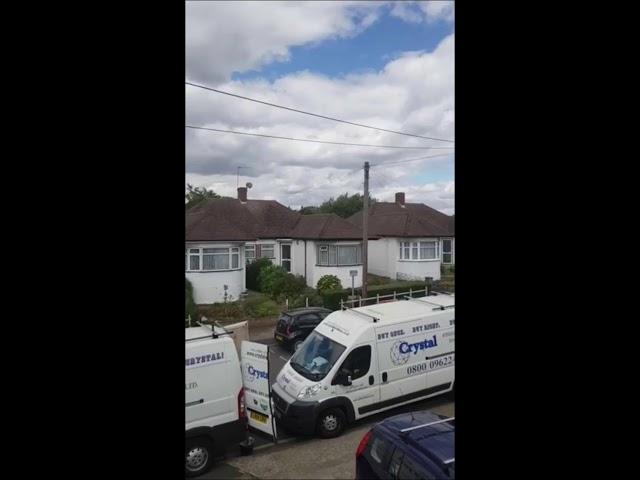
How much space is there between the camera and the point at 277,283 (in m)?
4.39

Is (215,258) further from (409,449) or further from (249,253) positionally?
(409,449)

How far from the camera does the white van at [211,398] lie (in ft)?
9.64

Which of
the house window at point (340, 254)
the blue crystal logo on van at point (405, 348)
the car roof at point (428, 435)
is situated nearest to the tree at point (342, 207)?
the house window at point (340, 254)

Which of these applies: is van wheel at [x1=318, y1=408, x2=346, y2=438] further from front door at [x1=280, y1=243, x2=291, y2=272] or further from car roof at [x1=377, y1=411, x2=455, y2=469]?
front door at [x1=280, y1=243, x2=291, y2=272]

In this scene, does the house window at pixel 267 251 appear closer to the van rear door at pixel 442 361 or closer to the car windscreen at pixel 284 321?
the car windscreen at pixel 284 321

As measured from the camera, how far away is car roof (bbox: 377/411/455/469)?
6.42 feet

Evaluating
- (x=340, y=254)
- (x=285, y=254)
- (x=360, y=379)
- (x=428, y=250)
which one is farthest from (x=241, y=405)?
(x=340, y=254)

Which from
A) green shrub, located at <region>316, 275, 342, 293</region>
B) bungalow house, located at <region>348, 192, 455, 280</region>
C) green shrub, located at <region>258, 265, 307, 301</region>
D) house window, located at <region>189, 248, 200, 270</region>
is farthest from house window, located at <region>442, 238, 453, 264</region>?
green shrub, located at <region>316, 275, 342, 293</region>

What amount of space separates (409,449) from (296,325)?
2083 mm

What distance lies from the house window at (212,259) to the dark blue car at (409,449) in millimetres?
1931

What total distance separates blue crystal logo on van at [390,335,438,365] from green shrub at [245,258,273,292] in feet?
4.48
